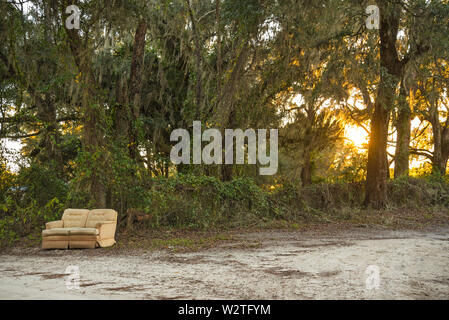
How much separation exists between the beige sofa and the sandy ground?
0.89 feet

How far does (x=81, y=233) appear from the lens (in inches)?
331

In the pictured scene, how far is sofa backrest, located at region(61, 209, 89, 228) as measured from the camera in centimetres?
899

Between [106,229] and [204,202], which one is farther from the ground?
[204,202]

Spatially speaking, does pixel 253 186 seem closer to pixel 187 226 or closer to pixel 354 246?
pixel 187 226

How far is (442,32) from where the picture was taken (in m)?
11.7

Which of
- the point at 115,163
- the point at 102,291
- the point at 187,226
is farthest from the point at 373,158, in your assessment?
the point at 102,291
